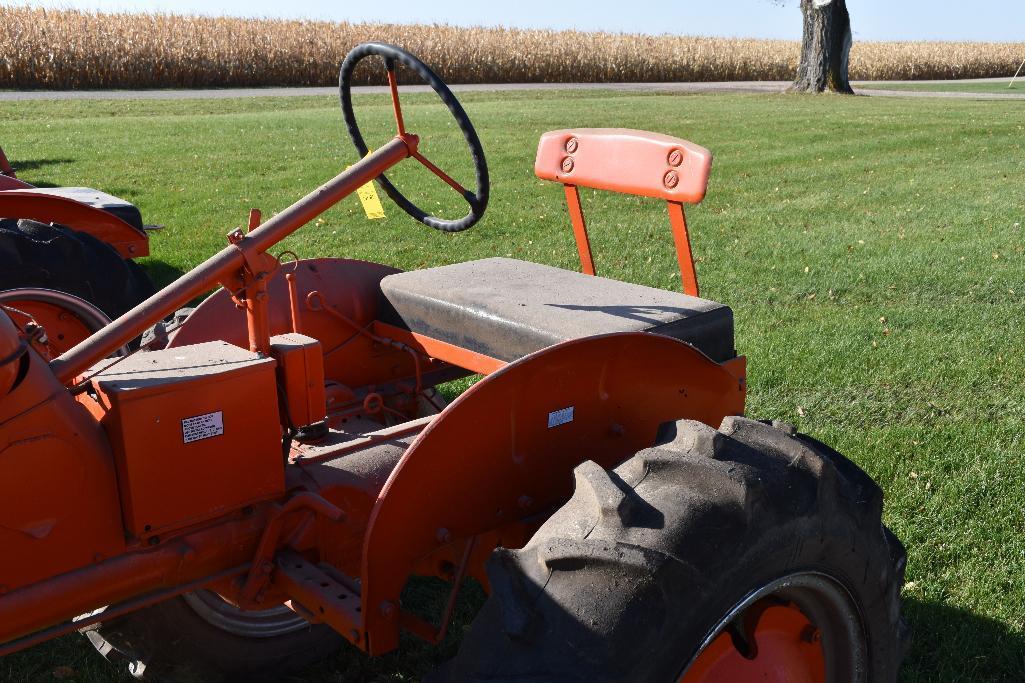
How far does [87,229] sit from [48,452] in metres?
3.22

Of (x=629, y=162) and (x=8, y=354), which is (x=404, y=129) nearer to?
(x=629, y=162)

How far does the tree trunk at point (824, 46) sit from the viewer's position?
23.9 meters

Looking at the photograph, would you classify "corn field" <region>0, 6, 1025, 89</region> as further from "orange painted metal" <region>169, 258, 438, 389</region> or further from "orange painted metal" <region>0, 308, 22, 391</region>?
"orange painted metal" <region>0, 308, 22, 391</region>

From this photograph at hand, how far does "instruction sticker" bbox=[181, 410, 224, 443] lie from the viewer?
1849 millimetres

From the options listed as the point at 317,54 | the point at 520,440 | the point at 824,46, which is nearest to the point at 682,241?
the point at 520,440

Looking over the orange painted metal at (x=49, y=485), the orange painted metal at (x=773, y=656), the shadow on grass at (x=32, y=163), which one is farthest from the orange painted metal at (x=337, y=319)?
the shadow on grass at (x=32, y=163)

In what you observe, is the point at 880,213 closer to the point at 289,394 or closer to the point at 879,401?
the point at 879,401

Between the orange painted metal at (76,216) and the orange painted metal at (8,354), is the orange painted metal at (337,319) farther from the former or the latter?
the orange painted metal at (76,216)

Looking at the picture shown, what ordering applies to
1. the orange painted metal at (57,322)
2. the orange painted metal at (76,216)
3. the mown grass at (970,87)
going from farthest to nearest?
the mown grass at (970,87) → the orange painted metal at (76,216) → the orange painted metal at (57,322)

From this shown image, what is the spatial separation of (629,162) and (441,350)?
0.75 meters

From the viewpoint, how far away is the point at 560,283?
9.27 feet

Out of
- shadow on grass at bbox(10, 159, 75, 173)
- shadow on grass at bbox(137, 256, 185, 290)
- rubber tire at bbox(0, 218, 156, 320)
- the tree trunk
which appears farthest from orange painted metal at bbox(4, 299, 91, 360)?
the tree trunk

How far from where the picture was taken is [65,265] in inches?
150

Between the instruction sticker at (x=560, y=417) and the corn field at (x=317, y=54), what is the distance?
2380 centimetres
